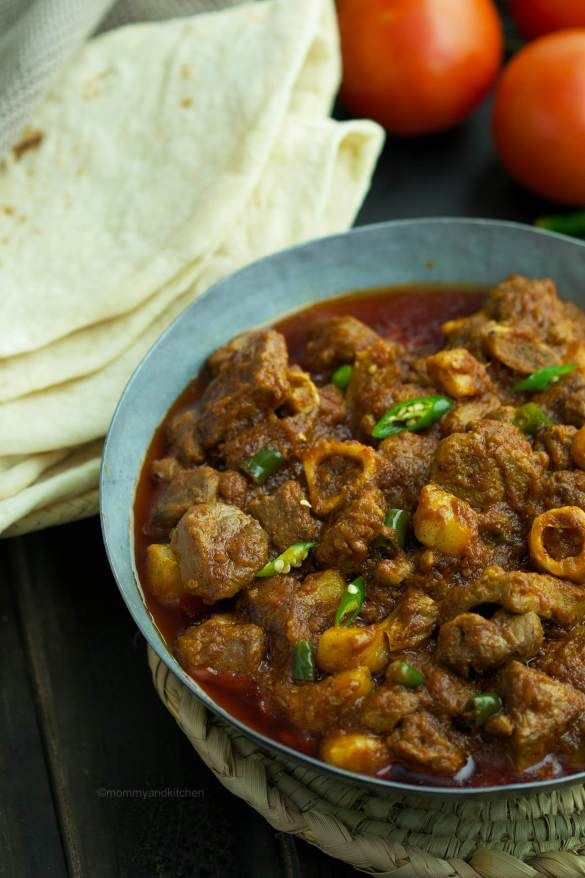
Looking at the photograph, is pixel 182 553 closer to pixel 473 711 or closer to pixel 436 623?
pixel 436 623

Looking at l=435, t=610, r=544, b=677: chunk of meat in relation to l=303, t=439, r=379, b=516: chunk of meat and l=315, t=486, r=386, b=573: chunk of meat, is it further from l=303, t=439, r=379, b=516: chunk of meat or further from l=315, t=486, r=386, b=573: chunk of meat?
l=303, t=439, r=379, b=516: chunk of meat

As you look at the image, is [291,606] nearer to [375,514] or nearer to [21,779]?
[375,514]

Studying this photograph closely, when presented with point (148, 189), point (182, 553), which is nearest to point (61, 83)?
point (148, 189)

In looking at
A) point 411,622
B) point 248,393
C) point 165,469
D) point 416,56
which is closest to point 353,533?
point 411,622

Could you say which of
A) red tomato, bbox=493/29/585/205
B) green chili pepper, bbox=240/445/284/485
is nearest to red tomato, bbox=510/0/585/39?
red tomato, bbox=493/29/585/205

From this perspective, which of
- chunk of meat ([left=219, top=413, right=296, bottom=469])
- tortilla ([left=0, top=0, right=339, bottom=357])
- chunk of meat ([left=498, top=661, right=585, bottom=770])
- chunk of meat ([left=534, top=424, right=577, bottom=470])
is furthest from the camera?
tortilla ([left=0, top=0, right=339, bottom=357])

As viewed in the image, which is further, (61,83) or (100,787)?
(61,83)

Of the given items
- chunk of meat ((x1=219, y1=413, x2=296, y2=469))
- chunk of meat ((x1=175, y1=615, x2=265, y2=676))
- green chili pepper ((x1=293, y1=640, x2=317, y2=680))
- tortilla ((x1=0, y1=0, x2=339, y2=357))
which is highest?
tortilla ((x1=0, y1=0, x2=339, y2=357))
